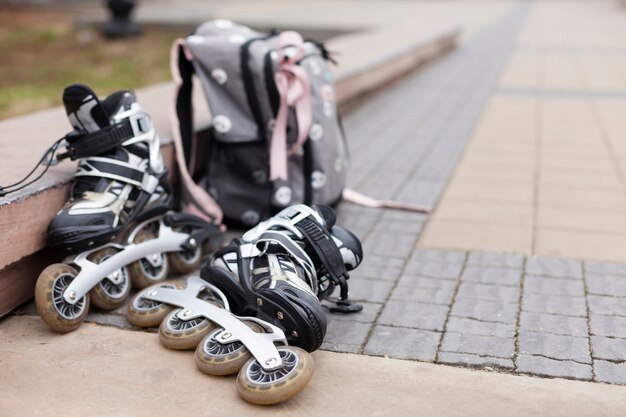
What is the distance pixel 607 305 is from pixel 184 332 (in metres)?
1.60

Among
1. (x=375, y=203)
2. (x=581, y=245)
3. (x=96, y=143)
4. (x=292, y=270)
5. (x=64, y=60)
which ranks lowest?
(x=64, y=60)

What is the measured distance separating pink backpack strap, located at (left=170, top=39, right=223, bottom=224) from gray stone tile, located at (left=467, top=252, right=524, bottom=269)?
119 cm

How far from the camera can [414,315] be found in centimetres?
291

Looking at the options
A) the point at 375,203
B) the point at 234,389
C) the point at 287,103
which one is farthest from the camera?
the point at 375,203

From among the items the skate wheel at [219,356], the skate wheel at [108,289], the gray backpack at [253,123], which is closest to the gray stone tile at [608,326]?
the skate wheel at [219,356]

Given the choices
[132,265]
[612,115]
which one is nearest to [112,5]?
[612,115]

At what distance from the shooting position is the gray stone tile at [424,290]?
10.1 ft

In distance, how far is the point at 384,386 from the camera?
2.40m

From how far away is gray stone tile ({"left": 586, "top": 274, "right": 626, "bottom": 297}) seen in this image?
10.3 feet

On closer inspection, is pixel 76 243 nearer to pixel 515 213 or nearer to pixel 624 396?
pixel 624 396

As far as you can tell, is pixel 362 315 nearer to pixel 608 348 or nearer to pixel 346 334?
pixel 346 334

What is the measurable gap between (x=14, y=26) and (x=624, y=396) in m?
15.2

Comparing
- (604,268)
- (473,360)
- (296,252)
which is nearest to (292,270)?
(296,252)

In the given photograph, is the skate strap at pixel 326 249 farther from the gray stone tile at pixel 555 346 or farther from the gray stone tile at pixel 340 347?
the gray stone tile at pixel 555 346
